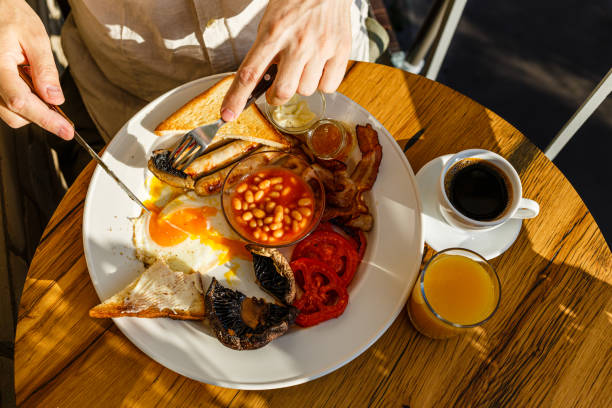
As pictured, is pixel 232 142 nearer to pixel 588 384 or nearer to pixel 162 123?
pixel 162 123

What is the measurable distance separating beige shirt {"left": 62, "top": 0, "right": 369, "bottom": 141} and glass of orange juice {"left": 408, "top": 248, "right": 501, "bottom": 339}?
1.02 metres

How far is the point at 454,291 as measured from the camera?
1288mm

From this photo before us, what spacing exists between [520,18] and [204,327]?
301 centimetres

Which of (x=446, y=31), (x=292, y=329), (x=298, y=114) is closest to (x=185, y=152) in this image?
(x=298, y=114)

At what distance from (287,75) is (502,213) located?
2.54 ft

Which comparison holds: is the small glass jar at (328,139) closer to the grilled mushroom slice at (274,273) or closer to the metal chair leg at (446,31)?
the grilled mushroom slice at (274,273)

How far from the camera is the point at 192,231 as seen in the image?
4.97ft

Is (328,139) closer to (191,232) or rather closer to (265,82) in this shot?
(265,82)

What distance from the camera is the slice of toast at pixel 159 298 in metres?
1.25

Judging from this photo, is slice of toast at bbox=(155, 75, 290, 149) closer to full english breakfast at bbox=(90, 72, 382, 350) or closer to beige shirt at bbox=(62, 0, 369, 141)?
full english breakfast at bbox=(90, 72, 382, 350)

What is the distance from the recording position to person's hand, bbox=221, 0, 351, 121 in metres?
1.21

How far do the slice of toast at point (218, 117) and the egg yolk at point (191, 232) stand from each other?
29cm

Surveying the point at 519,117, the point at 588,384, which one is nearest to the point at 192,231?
the point at 588,384

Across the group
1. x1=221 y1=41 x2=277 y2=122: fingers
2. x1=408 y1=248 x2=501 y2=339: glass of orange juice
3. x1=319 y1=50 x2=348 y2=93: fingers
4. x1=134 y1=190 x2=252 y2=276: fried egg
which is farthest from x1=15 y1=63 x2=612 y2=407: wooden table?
x1=319 y1=50 x2=348 y2=93: fingers
